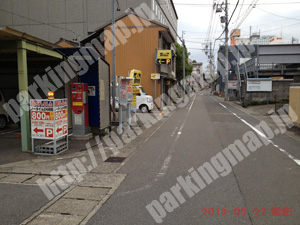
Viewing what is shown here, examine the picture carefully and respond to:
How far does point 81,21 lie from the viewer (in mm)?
35406

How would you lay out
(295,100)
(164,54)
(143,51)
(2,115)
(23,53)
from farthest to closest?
(143,51) → (164,54) → (2,115) → (295,100) → (23,53)

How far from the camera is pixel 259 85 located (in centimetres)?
2597

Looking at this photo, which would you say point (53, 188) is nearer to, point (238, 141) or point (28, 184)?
point (28, 184)

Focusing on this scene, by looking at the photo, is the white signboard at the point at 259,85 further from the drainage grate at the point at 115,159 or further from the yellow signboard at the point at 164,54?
the drainage grate at the point at 115,159

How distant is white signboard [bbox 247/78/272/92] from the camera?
25734 millimetres

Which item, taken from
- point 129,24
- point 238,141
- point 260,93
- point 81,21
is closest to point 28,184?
point 238,141

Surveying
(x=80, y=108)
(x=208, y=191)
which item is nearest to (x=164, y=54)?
(x=80, y=108)

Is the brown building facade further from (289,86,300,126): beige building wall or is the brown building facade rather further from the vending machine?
the vending machine

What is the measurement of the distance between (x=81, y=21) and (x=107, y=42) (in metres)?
12.2

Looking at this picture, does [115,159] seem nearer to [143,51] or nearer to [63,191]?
[63,191]

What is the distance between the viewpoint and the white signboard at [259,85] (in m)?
25.7

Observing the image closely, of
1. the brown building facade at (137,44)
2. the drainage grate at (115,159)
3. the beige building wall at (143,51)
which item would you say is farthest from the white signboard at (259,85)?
the drainage grate at (115,159)

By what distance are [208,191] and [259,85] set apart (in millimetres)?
23462

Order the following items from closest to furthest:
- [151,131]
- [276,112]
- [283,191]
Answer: [283,191] → [151,131] → [276,112]
